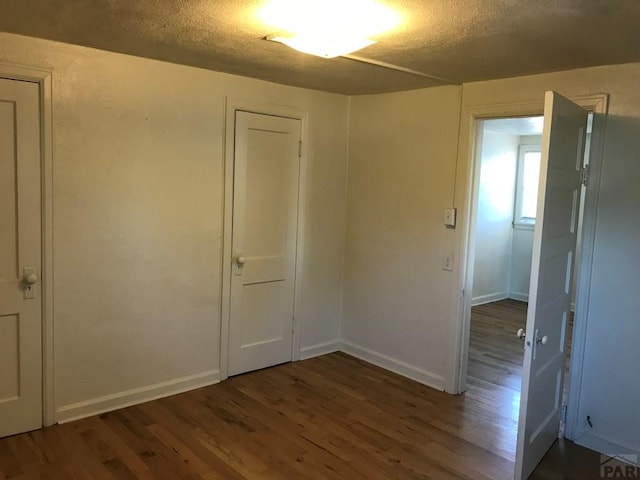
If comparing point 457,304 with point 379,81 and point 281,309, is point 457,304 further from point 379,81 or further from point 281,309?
point 379,81

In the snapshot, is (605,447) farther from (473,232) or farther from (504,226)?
(504,226)

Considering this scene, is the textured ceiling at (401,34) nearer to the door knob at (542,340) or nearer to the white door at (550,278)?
the white door at (550,278)

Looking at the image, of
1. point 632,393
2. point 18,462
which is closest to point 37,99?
point 18,462

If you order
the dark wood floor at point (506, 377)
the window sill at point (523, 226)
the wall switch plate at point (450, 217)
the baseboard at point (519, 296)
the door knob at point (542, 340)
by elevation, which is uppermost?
the wall switch plate at point (450, 217)

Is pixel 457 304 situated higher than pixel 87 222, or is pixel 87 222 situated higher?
pixel 87 222

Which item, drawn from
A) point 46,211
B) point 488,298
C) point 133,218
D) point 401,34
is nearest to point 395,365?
point 133,218

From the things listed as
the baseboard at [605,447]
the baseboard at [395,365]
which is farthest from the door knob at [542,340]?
the baseboard at [395,365]

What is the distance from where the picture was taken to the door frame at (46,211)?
2.88 meters

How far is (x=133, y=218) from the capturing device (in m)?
3.34

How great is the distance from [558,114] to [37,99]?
2769mm

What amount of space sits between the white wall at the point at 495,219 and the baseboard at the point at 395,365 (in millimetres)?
2752

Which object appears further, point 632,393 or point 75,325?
point 75,325

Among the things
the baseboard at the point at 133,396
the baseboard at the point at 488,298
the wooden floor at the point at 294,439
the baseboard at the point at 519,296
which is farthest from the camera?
the baseboard at the point at 519,296

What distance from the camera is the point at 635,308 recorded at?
2.90 m
